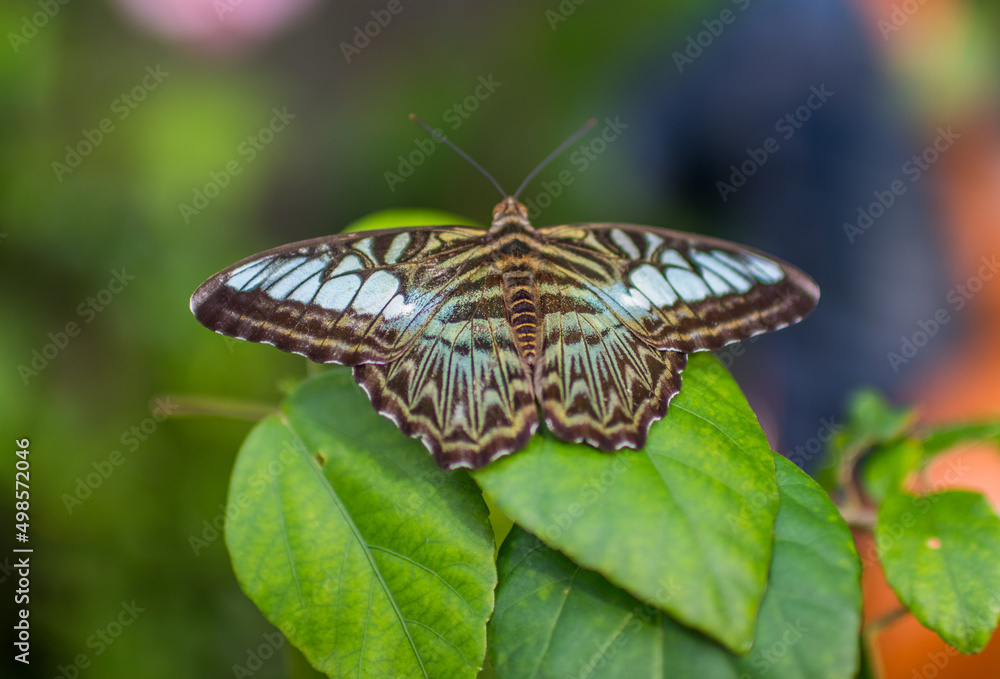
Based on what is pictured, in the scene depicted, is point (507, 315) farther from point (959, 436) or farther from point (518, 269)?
point (959, 436)

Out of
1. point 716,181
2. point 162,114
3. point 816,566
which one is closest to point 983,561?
point 816,566

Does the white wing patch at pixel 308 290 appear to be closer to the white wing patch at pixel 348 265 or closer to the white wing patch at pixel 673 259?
the white wing patch at pixel 348 265

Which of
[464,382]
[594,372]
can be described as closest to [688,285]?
[594,372]

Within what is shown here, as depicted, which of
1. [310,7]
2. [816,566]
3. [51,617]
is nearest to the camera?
[816,566]

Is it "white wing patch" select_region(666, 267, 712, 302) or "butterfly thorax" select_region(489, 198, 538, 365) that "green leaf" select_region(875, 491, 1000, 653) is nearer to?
"white wing patch" select_region(666, 267, 712, 302)

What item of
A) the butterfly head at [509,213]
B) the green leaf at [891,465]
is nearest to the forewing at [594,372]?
the butterfly head at [509,213]

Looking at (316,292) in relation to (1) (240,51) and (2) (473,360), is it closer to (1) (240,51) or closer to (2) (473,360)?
(2) (473,360)
